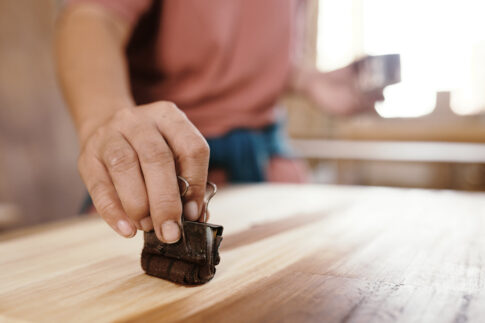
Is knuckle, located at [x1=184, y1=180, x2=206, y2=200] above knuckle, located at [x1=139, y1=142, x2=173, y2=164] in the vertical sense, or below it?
below

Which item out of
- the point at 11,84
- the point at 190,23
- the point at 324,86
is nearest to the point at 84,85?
the point at 190,23

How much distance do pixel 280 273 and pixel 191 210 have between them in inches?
5.0

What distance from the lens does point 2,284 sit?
48 centimetres

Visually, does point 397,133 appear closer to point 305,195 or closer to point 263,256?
point 305,195

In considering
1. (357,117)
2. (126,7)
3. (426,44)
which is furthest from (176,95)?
(426,44)

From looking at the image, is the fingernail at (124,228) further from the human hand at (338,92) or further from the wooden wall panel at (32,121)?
the wooden wall panel at (32,121)

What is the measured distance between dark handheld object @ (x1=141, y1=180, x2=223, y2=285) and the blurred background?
6.56ft

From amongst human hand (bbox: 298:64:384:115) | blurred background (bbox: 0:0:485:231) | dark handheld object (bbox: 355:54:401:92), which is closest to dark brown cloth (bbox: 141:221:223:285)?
dark handheld object (bbox: 355:54:401:92)

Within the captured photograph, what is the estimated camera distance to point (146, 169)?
462 millimetres

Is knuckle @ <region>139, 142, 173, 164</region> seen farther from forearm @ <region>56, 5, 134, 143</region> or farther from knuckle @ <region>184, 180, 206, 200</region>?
forearm @ <region>56, 5, 134, 143</region>

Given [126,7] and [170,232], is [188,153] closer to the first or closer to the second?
[170,232]

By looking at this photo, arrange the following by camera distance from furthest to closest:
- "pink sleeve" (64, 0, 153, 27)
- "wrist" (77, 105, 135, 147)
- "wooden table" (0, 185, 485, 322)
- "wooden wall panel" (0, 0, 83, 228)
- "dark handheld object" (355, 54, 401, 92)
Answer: "wooden wall panel" (0, 0, 83, 228) < "dark handheld object" (355, 54, 401, 92) < "pink sleeve" (64, 0, 153, 27) < "wrist" (77, 105, 135, 147) < "wooden table" (0, 185, 485, 322)

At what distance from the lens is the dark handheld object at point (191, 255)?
0.46 metres

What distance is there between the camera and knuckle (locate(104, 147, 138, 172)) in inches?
18.4
